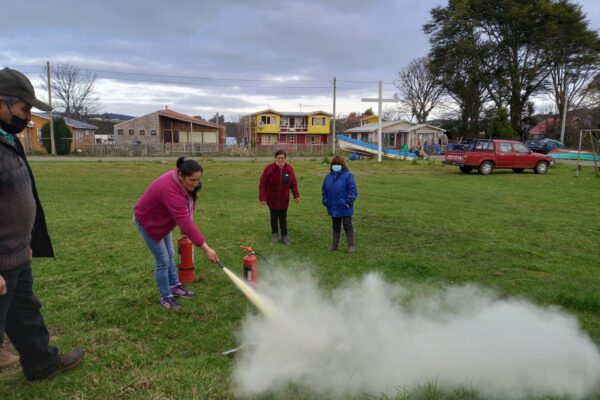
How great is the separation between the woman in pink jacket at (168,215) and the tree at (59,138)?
37590mm

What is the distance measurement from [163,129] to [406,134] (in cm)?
3072

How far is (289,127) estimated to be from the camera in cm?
6009

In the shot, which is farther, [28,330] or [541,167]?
[541,167]

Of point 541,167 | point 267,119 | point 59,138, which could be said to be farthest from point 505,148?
point 267,119

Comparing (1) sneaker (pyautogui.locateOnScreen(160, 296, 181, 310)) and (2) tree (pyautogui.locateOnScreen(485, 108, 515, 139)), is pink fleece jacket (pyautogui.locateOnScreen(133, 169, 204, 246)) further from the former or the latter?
(2) tree (pyautogui.locateOnScreen(485, 108, 515, 139))

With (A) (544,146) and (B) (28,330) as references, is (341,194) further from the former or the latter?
(A) (544,146)

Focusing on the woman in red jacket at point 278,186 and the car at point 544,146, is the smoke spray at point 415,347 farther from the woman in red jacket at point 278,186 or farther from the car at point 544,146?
the car at point 544,146

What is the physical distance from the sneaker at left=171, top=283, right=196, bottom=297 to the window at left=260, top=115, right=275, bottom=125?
5532 centimetres

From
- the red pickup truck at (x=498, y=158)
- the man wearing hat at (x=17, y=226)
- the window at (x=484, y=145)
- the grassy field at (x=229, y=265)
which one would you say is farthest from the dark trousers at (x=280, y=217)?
the window at (x=484, y=145)

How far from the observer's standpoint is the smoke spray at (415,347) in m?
3.08

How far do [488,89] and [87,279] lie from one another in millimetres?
48167

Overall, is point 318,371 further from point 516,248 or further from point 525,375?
point 516,248

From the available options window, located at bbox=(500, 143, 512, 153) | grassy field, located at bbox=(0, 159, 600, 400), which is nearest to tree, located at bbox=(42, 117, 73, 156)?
grassy field, located at bbox=(0, 159, 600, 400)

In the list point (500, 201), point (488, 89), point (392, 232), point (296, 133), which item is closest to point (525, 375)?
point (392, 232)
